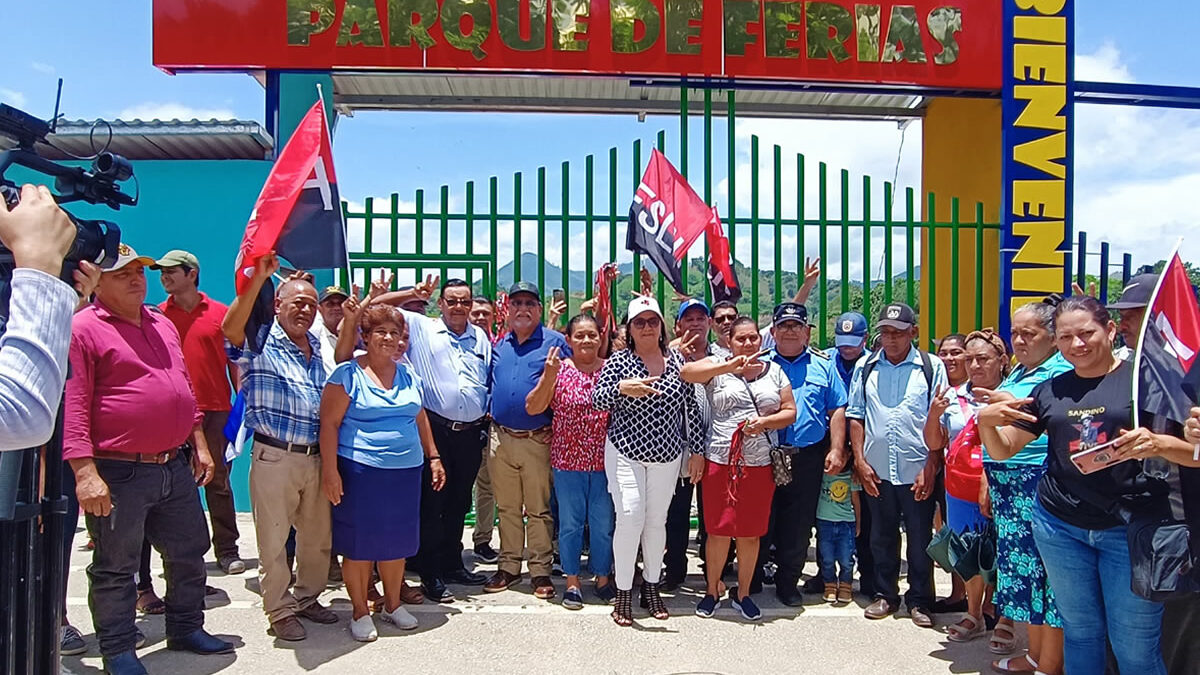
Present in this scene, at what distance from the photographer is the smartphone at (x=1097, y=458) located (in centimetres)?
306

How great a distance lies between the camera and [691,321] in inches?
210

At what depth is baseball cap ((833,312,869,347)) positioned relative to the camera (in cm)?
555

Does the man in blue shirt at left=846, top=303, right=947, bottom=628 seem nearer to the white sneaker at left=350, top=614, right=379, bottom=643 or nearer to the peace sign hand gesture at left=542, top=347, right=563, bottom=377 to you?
the peace sign hand gesture at left=542, top=347, right=563, bottom=377

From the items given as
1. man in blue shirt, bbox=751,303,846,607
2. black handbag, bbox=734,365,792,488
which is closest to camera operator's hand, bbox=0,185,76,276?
black handbag, bbox=734,365,792,488

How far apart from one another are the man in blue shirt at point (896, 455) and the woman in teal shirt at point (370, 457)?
258 cm

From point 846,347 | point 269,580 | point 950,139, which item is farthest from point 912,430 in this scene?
point 950,139

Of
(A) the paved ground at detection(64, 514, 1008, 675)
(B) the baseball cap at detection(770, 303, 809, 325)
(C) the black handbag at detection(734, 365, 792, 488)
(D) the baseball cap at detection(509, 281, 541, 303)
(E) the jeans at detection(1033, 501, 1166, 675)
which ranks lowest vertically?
(A) the paved ground at detection(64, 514, 1008, 675)

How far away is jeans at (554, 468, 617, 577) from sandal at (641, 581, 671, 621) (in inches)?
10.8

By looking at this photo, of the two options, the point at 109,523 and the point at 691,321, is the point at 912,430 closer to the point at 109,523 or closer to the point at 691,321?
the point at 691,321

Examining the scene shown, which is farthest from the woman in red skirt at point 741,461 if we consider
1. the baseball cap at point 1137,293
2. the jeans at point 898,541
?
the baseball cap at point 1137,293

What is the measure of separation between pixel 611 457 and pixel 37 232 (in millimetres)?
3393

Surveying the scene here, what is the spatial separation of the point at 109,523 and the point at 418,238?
3.23 m

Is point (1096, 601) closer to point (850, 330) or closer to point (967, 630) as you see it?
point (967, 630)

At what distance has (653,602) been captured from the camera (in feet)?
16.1
